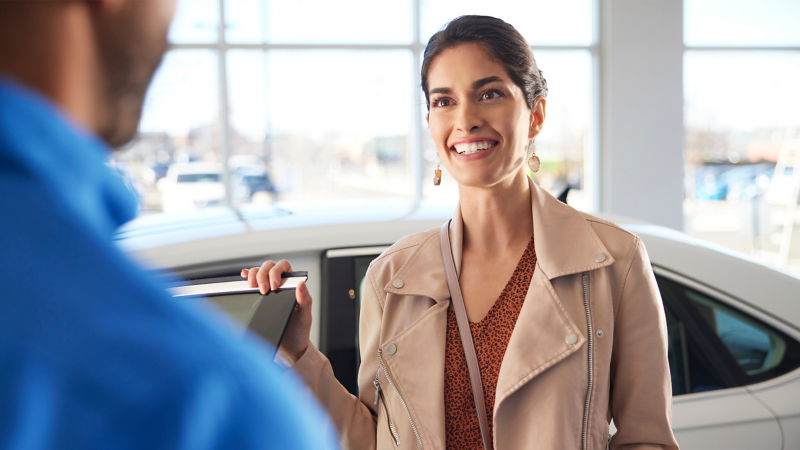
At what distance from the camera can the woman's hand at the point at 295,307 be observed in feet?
3.86

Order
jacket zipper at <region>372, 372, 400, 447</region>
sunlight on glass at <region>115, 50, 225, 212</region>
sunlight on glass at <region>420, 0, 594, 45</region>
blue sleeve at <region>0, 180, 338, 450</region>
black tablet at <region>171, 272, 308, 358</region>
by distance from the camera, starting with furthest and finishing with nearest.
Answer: sunlight on glass at <region>420, 0, 594, 45</region>, sunlight on glass at <region>115, 50, 225, 212</region>, jacket zipper at <region>372, 372, 400, 447</region>, black tablet at <region>171, 272, 308, 358</region>, blue sleeve at <region>0, 180, 338, 450</region>

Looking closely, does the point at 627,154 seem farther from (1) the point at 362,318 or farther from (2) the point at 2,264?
(2) the point at 2,264

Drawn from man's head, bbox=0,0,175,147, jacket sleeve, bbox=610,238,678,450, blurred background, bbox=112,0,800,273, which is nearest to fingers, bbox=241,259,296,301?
jacket sleeve, bbox=610,238,678,450

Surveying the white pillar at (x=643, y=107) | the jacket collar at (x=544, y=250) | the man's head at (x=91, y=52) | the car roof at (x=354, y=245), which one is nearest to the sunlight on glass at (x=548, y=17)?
the white pillar at (x=643, y=107)

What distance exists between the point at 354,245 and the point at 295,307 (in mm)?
614

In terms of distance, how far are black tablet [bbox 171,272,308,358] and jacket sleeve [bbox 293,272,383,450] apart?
0.21 metres

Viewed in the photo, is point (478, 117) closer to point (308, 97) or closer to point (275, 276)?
point (275, 276)

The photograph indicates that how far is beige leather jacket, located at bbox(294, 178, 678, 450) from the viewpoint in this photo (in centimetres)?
122

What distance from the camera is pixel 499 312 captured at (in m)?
1.37

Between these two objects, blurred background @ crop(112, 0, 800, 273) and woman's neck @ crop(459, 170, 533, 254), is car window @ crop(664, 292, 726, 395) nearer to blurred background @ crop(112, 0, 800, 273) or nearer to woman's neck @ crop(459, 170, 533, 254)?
woman's neck @ crop(459, 170, 533, 254)

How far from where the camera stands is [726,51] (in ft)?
24.7

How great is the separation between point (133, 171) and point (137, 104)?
7.11 m

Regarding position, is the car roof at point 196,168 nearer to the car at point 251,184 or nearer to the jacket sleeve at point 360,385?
the car at point 251,184

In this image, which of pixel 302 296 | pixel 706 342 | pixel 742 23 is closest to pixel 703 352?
pixel 706 342
